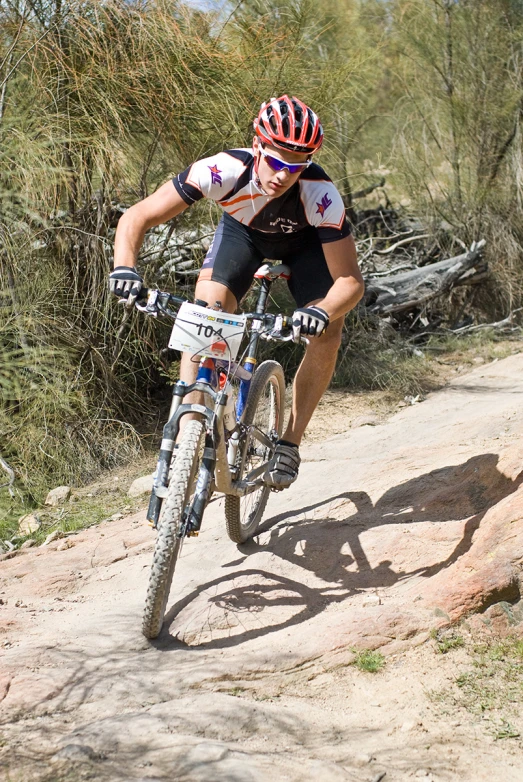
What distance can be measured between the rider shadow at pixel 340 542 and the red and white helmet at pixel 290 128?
66.9 inches

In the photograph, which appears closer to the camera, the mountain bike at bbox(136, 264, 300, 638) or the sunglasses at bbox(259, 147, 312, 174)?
the mountain bike at bbox(136, 264, 300, 638)

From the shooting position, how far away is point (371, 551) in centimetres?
338

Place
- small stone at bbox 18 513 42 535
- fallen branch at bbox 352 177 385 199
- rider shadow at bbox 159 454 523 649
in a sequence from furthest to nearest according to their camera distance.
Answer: fallen branch at bbox 352 177 385 199, small stone at bbox 18 513 42 535, rider shadow at bbox 159 454 523 649

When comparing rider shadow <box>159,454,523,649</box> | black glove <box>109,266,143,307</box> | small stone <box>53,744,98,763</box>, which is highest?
black glove <box>109,266,143,307</box>

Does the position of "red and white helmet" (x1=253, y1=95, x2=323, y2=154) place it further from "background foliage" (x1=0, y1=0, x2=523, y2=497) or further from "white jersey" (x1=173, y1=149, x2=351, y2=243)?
"background foliage" (x1=0, y1=0, x2=523, y2=497)

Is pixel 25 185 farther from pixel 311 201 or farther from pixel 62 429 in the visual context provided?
pixel 311 201

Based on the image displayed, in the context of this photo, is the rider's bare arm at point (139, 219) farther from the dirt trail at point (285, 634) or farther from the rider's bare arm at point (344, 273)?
the dirt trail at point (285, 634)

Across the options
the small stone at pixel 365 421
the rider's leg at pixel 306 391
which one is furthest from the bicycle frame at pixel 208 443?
the small stone at pixel 365 421

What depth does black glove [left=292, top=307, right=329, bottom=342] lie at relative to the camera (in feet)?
9.49

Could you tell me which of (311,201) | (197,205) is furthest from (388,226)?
(311,201)

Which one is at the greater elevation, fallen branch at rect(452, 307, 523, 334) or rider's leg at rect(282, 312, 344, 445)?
rider's leg at rect(282, 312, 344, 445)

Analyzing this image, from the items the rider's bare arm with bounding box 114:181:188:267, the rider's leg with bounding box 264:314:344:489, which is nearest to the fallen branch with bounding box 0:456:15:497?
the rider's leg with bounding box 264:314:344:489

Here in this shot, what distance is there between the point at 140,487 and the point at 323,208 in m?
2.30

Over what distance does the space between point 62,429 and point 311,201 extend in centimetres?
262
